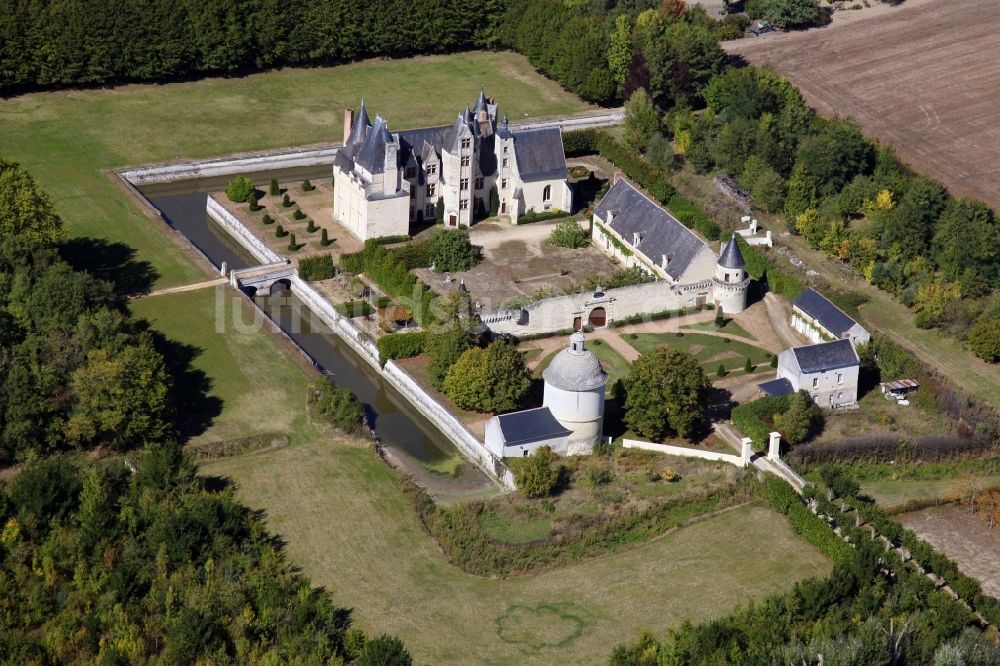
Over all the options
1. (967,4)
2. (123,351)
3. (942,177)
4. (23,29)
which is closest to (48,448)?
(123,351)

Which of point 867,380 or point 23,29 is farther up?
point 23,29

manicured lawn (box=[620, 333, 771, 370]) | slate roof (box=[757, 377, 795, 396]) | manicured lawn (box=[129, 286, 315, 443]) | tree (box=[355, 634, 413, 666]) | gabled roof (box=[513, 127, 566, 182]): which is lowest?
manicured lawn (box=[620, 333, 771, 370])

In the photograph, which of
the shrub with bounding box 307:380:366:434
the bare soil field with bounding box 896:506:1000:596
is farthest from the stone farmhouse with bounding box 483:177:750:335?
the bare soil field with bounding box 896:506:1000:596

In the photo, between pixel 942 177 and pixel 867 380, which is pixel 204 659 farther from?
pixel 942 177

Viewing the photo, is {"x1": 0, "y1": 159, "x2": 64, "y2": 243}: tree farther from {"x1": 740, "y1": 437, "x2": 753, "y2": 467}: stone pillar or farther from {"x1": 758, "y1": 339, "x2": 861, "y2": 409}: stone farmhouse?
{"x1": 758, "y1": 339, "x2": 861, "y2": 409}: stone farmhouse

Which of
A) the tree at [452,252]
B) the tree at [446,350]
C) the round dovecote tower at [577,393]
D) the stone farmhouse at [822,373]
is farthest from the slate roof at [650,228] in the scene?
the round dovecote tower at [577,393]

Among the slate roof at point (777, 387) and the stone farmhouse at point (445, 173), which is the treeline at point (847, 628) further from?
the stone farmhouse at point (445, 173)

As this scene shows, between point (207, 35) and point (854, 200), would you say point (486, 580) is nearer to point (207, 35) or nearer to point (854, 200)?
point (854, 200)
